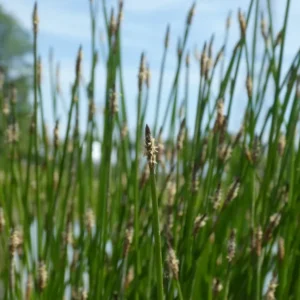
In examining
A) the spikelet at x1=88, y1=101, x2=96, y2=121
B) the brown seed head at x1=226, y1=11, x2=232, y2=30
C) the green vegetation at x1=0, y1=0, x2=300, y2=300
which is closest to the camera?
the green vegetation at x1=0, y1=0, x2=300, y2=300

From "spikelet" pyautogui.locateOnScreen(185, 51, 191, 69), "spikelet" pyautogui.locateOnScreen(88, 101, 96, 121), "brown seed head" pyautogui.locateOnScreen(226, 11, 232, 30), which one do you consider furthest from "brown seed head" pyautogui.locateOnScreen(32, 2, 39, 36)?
"brown seed head" pyautogui.locateOnScreen(226, 11, 232, 30)

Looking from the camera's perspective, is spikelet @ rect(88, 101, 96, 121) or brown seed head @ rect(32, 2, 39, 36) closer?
brown seed head @ rect(32, 2, 39, 36)

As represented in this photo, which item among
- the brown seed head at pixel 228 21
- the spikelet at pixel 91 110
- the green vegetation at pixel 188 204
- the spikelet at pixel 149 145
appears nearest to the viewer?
the spikelet at pixel 149 145

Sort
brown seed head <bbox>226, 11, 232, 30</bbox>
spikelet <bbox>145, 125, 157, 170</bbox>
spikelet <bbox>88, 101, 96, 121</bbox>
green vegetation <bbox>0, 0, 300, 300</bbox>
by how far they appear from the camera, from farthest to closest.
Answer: brown seed head <bbox>226, 11, 232, 30</bbox>
spikelet <bbox>88, 101, 96, 121</bbox>
green vegetation <bbox>0, 0, 300, 300</bbox>
spikelet <bbox>145, 125, 157, 170</bbox>

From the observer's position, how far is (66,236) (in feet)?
4.17

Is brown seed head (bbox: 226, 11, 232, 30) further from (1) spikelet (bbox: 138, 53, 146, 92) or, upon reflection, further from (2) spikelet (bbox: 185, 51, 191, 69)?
(1) spikelet (bbox: 138, 53, 146, 92)

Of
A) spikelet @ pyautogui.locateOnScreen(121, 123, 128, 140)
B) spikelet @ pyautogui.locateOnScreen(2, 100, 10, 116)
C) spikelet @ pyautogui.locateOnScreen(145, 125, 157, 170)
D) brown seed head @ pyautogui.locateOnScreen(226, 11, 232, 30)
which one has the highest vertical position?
brown seed head @ pyautogui.locateOnScreen(226, 11, 232, 30)

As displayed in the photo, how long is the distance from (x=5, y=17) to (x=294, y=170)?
60.0 feet

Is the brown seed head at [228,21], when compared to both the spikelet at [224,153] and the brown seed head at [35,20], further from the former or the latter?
the brown seed head at [35,20]

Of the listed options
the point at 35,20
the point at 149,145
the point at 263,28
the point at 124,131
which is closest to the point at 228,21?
the point at 263,28

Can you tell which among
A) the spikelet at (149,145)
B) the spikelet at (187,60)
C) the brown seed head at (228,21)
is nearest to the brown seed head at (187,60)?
the spikelet at (187,60)

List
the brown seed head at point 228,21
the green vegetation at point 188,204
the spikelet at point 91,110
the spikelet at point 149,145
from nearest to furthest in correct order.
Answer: the spikelet at point 149,145 < the green vegetation at point 188,204 < the spikelet at point 91,110 < the brown seed head at point 228,21

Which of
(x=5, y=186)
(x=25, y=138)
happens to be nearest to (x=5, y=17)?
(x=25, y=138)

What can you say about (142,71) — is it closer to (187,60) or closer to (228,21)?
(187,60)
